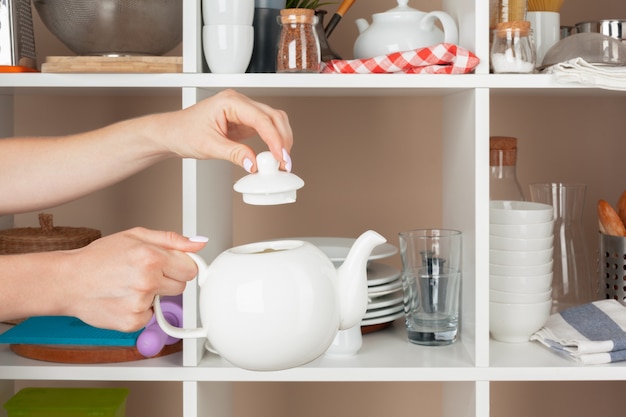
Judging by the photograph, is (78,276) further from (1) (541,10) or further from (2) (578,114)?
(2) (578,114)

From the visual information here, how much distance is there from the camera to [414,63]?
1327 millimetres

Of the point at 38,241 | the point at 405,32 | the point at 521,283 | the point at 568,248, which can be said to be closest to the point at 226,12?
the point at 405,32

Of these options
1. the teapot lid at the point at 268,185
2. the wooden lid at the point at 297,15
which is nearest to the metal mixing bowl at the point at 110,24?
the wooden lid at the point at 297,15

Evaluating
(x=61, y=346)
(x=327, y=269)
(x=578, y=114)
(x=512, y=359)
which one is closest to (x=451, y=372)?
(x=512, y=359)

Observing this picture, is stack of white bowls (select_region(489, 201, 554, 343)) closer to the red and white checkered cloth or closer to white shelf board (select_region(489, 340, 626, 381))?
white shelf board (select_region(489, 340, 626, 381))

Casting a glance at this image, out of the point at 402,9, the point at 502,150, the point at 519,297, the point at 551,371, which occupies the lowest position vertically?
the point at 551,371

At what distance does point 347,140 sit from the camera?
1.81m

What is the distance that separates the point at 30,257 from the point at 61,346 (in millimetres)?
393

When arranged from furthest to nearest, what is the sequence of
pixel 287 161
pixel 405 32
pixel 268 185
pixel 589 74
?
pixel 405 32, pixel 589 74, pixel 287 161, pixel 268 185

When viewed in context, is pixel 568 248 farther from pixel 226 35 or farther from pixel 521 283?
pixel 226 35

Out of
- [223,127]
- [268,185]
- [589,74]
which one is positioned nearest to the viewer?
[268,185]

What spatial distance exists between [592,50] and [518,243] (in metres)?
0.33

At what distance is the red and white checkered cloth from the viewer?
1306mm

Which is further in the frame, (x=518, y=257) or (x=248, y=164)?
(x=518, y=257)
